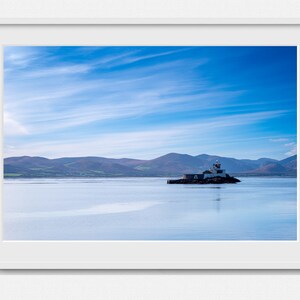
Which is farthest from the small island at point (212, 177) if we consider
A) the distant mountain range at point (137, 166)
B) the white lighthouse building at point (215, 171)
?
the distant mountain range at point (137, 166)

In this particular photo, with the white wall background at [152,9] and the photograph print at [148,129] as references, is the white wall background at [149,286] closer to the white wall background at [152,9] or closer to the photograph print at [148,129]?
the white wall background at [152,9]

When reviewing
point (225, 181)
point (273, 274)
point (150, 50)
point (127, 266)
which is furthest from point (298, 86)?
point (150, 50)

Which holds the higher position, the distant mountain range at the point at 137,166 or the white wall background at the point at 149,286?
the distant mountain range at the point at 137,166

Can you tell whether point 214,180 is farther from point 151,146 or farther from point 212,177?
point 151,146

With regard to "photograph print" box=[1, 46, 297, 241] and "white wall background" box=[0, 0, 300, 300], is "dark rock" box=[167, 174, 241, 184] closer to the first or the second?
"photograph print" box=[1, 46, 297, 241]

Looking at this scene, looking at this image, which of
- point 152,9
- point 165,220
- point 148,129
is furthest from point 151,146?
point 152,9

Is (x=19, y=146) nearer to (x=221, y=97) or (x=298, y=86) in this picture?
(x=221, y=97)
